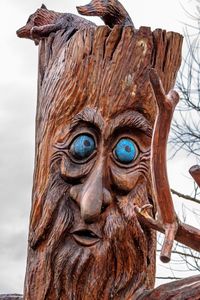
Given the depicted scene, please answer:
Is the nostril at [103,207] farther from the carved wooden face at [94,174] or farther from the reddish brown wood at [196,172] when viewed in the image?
the reddish brown wood at [196,172]

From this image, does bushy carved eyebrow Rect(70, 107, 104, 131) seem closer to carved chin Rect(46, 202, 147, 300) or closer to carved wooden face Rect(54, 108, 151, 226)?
carved wooden face Rect(54, 108, 151, 226)

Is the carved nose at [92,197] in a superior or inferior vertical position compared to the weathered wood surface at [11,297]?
superior

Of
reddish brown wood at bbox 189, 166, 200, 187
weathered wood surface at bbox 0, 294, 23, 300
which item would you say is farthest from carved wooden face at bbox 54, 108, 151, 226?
reddish brown wood at bbox 189, 166, 200, 187

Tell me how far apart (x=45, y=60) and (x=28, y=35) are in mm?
361

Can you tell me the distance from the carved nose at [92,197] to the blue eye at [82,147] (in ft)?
0.28

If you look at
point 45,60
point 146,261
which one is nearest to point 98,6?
point 45,60

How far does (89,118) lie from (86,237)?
1.37ft

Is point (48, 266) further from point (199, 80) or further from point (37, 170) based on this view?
point (199, 80)

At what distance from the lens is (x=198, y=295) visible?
246 centimetres

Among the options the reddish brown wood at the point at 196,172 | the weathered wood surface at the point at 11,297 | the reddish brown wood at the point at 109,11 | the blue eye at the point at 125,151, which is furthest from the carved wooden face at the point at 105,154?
the reddish brown wood at the point at 196,172

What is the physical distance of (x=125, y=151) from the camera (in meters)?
2.61

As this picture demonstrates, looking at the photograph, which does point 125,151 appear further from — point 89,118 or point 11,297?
point 11,297

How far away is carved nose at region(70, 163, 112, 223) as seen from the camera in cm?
249

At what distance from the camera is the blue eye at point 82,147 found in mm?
2604
